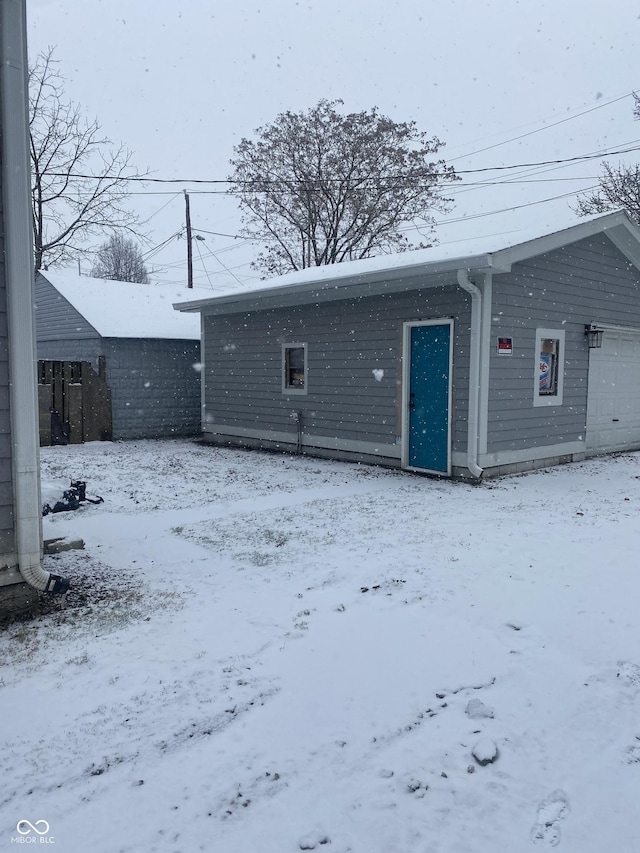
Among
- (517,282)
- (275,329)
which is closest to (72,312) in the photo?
(275,329)

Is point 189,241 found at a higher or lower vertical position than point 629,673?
higher

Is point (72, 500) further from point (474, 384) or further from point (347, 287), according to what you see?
point (347, 287)

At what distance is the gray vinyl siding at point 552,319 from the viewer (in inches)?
359

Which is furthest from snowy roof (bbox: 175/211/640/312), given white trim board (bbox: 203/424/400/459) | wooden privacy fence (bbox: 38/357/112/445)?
wooden privacy fence (bbox: 38/357/112/445)

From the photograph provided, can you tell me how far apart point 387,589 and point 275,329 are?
8.43m

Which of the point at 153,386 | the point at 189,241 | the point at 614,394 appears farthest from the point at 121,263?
the point at 614,394

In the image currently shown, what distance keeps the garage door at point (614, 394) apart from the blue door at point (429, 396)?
3339 millimetres

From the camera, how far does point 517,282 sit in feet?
30.1

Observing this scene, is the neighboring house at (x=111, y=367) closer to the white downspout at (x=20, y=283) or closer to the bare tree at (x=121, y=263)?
the white downspout at (x=20, y=283)

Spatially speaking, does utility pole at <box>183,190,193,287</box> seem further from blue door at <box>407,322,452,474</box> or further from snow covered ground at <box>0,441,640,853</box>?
snow covered ground at <box>0,441,640,853</box>

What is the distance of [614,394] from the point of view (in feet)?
38.6

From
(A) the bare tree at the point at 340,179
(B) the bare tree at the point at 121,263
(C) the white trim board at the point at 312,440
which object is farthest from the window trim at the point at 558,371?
(B) the bare tree at the point at 121,263

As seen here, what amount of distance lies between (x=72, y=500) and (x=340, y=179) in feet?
67.4

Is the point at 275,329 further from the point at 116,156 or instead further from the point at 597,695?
the point at 116,156
